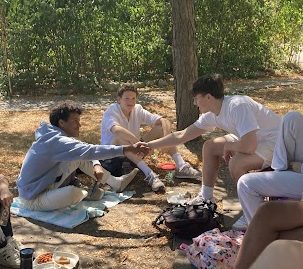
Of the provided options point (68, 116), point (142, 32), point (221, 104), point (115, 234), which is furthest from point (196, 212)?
point (142, 32)

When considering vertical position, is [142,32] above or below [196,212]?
above

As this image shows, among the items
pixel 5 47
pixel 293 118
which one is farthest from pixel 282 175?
pixel 5 47

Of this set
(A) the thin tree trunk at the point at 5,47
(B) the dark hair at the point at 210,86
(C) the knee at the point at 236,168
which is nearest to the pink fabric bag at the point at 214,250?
(C) the knee at the point at 236,168

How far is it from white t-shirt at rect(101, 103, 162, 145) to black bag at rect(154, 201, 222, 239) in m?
1.70

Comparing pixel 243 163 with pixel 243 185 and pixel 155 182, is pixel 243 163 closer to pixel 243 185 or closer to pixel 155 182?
pixel 243 185

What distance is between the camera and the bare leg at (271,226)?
123 inches

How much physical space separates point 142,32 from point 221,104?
795cm

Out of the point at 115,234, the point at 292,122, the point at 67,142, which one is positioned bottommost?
the point at 115,234

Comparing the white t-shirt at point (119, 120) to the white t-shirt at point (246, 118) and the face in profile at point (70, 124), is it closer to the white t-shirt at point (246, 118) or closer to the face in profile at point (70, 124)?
the face in profile at point (70, 124)

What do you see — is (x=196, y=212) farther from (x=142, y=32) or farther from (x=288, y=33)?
(x=288, y=33)

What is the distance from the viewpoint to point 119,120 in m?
5.97

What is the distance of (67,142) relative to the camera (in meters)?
4.60

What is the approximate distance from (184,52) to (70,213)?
305cm

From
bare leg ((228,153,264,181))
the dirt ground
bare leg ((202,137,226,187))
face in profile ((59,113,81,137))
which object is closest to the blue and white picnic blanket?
the dirt ground
